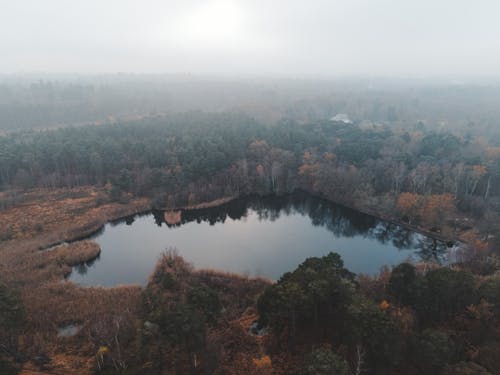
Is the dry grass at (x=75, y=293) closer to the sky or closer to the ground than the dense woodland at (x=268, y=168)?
closer to the ground

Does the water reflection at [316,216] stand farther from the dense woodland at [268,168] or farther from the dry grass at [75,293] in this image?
the dry grass at [75,293]

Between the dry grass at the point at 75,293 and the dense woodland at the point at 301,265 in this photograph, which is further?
the dry grass at the point at 75,293

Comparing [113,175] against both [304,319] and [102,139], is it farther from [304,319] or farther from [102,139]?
[304,319]

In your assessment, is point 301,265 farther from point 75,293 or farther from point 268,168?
point 268,168

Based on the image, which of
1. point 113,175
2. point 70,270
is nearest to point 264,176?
point 113,175

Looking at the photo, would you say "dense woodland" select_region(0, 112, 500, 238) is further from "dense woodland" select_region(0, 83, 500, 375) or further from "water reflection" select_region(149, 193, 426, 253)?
"water reflection" select_region(149, 193, 426, 253)

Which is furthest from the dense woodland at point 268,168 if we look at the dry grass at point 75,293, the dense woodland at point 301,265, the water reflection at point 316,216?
the dry grass at point 75,293

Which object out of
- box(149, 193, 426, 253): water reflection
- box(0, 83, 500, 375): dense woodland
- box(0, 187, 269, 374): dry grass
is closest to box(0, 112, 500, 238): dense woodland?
box(0, 83, 500, 375): dense woodland

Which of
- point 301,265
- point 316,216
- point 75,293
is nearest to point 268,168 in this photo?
point 316,216

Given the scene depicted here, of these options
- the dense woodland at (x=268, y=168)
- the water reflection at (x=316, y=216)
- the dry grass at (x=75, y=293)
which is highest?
the dense woodland at (x=268, y=168)
